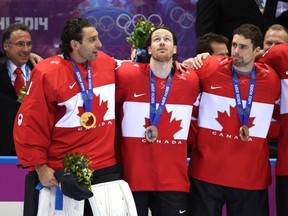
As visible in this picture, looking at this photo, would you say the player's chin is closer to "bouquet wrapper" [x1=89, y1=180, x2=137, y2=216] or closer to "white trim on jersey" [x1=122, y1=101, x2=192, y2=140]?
"white trim on jersey" [x1=122, y1=101, x2=192, y2=140]

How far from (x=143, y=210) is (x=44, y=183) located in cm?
81

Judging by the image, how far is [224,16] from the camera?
8516 mm

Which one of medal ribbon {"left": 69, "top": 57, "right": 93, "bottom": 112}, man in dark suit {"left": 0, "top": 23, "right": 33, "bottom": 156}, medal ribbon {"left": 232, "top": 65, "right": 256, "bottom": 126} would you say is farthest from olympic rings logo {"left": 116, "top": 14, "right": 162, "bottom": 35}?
medal ribbon {"left": 69, "top": 57, "right": 93, "bottom": 112}

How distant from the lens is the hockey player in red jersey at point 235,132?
21.2ft

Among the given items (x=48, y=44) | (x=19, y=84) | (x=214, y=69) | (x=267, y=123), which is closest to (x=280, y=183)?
(x=267, y=123)

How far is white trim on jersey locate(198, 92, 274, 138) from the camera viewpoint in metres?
6.49

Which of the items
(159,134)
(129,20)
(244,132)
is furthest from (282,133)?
(129,20)

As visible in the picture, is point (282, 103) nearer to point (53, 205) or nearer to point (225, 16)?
point (53, 205)

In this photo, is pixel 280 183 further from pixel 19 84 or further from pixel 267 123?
pixel 19 84

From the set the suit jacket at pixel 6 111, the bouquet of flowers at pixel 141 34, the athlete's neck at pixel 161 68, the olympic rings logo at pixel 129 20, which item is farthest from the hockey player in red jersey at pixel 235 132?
the olympic rings logo at pixel 129 20

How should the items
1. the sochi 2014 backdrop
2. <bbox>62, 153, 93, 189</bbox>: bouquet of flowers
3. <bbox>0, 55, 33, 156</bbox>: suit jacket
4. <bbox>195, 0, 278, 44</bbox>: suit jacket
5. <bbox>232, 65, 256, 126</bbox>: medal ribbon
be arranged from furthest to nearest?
1. the sochi 2014 backdrop
2. <bbox>195, 0, 278, 44</bbox>: suit jacket
3. <bbox>0, 55, 33, 156</bbox>: suit jacket
4. <bbox>232, 65, 256, 126</bbox>: medal ribbon
5. <bbox>62, 153, 93, 189</bbox>: bouquet of flowers

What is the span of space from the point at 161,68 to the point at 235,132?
745mm

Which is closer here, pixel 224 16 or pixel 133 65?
pixel 133 65

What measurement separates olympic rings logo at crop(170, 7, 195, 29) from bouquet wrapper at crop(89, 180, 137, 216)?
3327 millimetres
